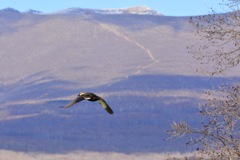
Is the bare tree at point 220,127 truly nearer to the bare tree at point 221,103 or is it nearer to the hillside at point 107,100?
the bare tree at point 221,103

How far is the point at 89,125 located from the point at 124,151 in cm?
2509

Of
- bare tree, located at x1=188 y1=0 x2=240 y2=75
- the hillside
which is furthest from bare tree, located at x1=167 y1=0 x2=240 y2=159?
the hillside

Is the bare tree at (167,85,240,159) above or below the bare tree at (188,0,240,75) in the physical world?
below

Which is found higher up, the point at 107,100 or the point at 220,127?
the point at 220,127

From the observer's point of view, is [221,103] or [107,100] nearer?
[221,103]

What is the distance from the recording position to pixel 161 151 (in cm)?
13275

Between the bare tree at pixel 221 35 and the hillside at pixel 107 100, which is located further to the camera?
the hillside at pixel 107 100

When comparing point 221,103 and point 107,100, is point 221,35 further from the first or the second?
point 107,100

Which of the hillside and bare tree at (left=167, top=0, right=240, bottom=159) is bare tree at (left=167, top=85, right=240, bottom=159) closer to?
bare tree at (left=167, top=0, right=240, bottom=159)

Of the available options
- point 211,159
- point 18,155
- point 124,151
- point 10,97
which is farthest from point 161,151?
point 211,159

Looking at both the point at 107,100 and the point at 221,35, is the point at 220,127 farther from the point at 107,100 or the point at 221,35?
the point at 107,100

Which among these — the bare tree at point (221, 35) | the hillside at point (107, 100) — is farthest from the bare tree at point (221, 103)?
the hillside at point (107, 100)

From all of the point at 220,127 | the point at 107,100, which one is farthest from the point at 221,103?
the point at 107,100

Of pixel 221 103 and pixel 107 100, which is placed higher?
pixel 221 103
